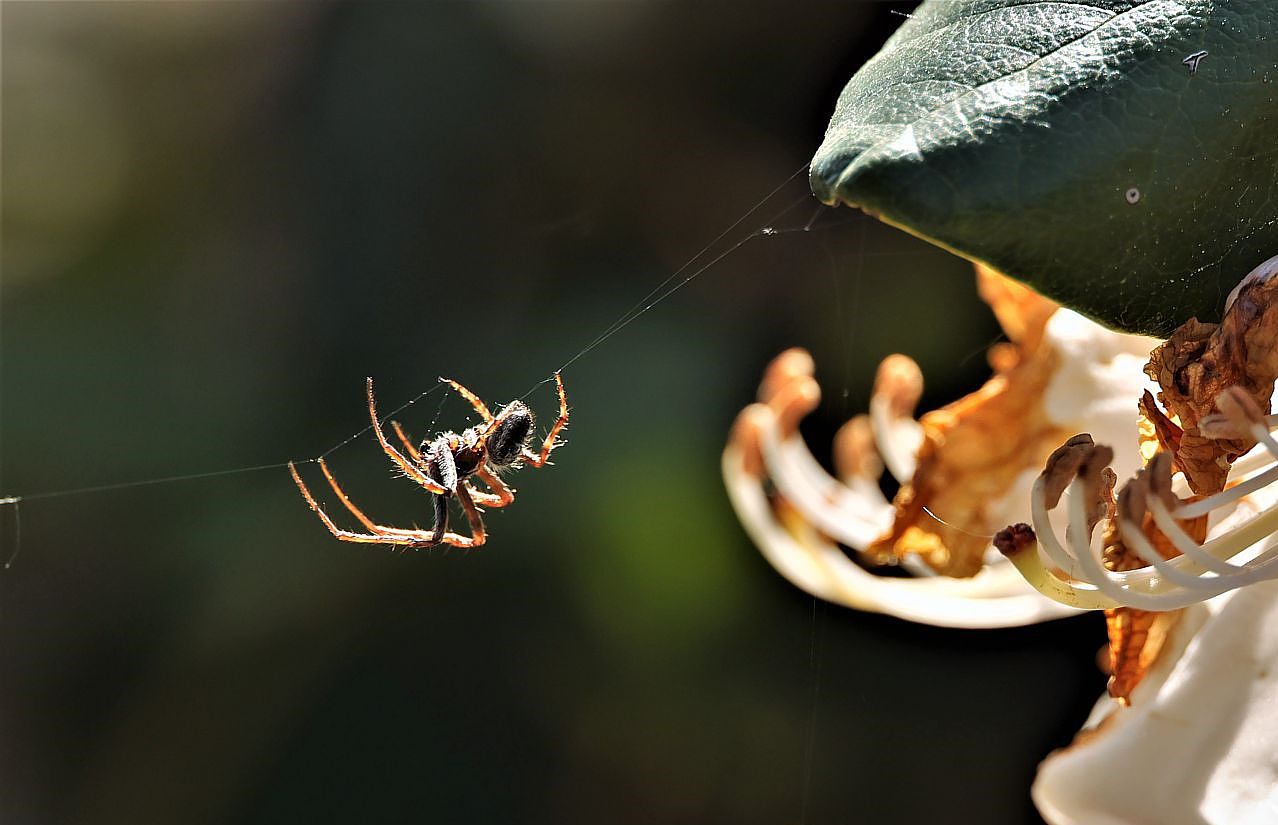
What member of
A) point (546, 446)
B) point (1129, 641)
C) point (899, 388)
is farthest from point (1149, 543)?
point (546, 446)

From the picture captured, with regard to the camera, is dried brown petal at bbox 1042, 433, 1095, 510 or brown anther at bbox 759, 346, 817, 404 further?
brown anther at bbox 759, 346, 817, 404

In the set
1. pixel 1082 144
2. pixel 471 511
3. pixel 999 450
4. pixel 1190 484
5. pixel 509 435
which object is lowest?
pixel 471 511

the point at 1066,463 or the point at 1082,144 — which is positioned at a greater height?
the point at 1082,144

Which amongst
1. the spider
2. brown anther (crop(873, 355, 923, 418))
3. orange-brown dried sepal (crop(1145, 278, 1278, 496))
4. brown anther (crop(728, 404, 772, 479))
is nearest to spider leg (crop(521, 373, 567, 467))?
the spider

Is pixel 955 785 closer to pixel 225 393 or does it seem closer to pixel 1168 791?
pixel 1168 791

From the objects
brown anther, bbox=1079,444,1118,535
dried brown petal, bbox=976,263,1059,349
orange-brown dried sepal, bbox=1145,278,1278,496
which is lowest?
dried brown petal, bbox=976,263,1059,349

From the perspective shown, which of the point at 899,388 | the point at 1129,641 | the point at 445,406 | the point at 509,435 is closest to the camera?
the point at 1129,641

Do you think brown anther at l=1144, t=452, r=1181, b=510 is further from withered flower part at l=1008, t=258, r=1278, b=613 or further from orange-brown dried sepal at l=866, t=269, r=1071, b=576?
orange-brown dried sepal at l=866, t=269, r=1071, b=576

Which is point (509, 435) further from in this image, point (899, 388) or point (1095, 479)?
point (1095, 479)
